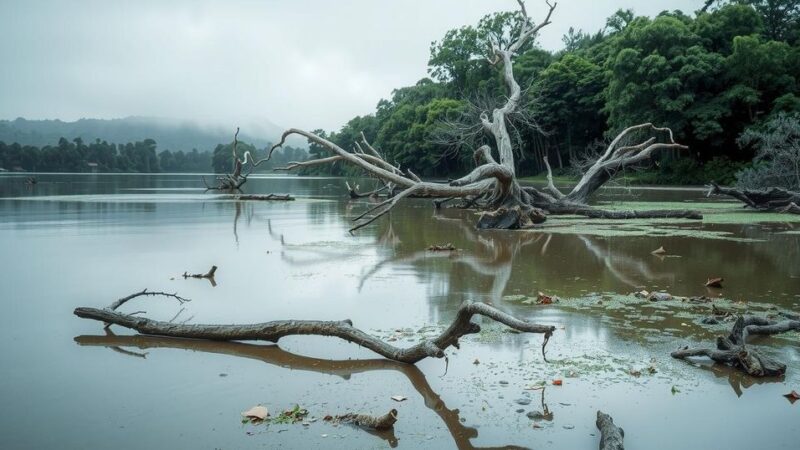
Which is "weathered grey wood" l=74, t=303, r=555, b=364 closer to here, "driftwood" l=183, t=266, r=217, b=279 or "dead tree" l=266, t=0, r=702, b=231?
"driftwood" l=183, t=266, r=217, b=279

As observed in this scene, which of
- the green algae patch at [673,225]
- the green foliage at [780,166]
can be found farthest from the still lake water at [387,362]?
the green foliage at [780,166]

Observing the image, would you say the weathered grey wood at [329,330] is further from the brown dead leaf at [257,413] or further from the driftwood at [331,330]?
the brown dead leaf at [257,413]

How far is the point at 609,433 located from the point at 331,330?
258 centimetres

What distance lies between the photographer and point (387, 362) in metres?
5.30

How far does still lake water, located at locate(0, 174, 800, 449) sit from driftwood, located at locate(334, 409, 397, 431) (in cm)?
8

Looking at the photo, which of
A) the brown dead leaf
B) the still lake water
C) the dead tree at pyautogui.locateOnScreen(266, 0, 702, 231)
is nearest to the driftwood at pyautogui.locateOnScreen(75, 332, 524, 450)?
the still lake water

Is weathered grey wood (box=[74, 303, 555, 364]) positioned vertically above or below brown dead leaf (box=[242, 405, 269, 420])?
above

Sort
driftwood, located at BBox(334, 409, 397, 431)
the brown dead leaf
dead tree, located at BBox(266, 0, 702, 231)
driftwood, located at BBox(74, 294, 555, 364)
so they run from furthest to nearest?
1. dead tree, located at BBox(266, 0, 702, 231)
2. driftwood, located at BBox(74, 294, 555, 364)
3. the brown dead leaf
4. driftwood, located at BBox(334, 409, 397, 431)

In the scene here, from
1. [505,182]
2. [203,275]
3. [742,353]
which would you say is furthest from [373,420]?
[505,182]

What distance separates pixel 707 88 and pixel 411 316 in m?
37.9

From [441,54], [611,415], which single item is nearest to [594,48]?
[441,54]

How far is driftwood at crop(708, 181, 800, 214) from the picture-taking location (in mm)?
17969

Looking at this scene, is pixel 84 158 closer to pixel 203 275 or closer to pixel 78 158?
pixel 78 158

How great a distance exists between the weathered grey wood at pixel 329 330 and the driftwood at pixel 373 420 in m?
0.75
